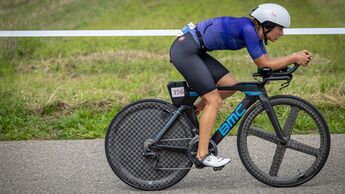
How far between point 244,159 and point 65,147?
2.42 m

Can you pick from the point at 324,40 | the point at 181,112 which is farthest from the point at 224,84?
the point at 324,40

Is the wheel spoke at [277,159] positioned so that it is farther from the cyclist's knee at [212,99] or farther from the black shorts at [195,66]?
the black shorts at [195,66]

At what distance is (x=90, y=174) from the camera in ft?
23.9

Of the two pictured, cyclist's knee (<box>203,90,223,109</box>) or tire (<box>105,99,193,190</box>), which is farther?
tire (<box>105,99,193,190</box>)

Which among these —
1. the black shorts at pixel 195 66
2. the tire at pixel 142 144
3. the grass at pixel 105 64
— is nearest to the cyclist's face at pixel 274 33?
the black shorts at pixel 195 66

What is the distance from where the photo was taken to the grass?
9391 mm

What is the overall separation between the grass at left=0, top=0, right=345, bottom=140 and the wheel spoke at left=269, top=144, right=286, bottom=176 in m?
2.35

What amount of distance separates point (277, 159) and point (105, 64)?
548 centimetres

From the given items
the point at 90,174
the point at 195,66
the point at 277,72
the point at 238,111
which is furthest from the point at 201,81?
the point at 90,174

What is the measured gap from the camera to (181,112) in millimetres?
6715

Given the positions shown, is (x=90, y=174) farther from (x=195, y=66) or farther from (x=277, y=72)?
(x=277, y=72)

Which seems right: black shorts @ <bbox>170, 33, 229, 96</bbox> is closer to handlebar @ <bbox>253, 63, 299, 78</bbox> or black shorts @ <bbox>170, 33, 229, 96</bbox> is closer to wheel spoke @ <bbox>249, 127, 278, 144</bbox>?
handlebar @ <bbox>253, 63, 299, 78</bbox>

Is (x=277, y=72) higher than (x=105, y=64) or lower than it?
higher

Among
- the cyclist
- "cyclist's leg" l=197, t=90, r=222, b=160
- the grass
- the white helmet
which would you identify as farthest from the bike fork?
the grass
